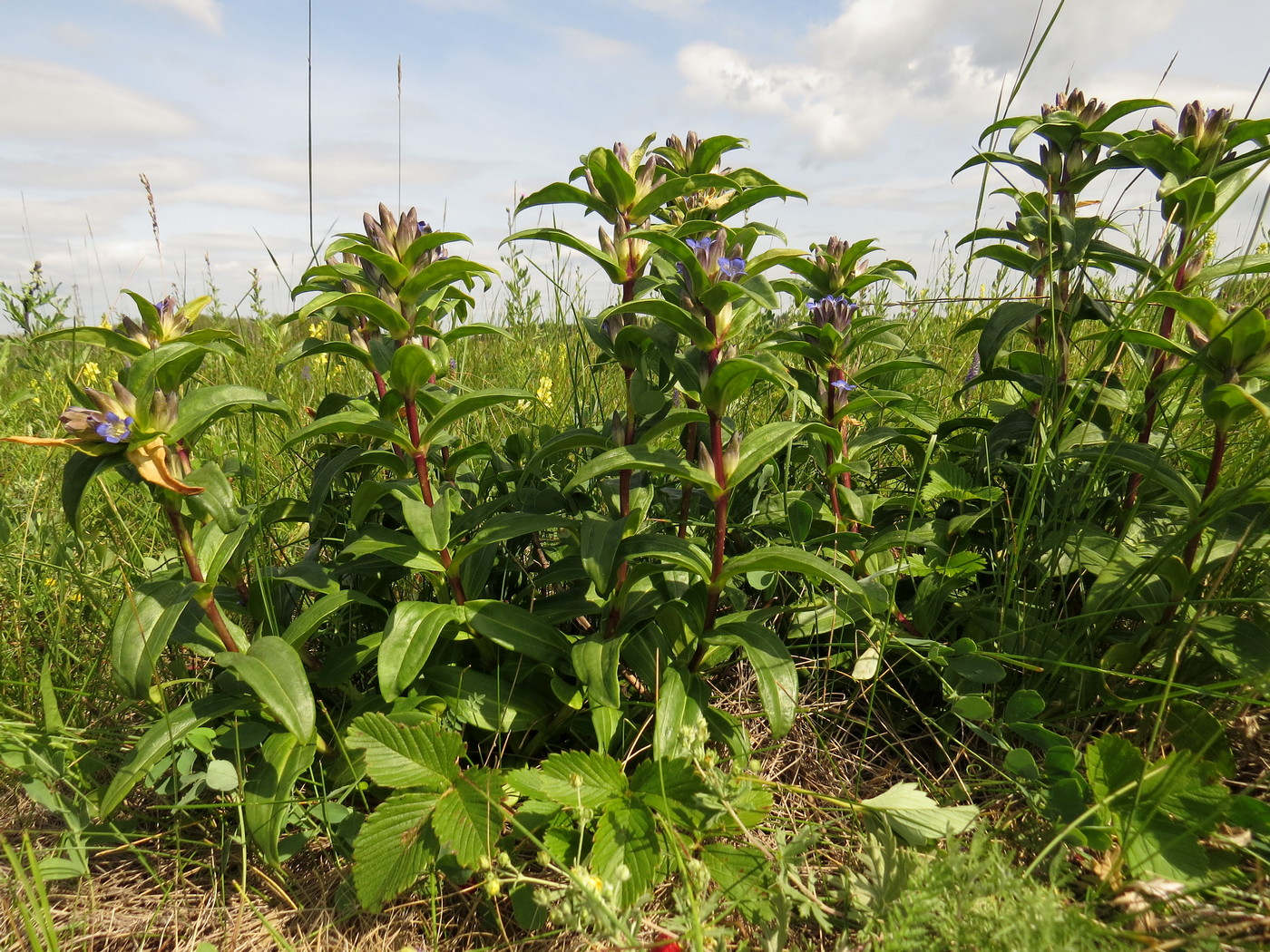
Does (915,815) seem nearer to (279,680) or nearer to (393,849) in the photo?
(393,849)

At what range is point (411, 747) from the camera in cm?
185

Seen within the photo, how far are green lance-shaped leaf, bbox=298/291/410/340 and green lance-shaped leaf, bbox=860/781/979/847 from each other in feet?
5.68

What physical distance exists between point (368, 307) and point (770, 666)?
140cm

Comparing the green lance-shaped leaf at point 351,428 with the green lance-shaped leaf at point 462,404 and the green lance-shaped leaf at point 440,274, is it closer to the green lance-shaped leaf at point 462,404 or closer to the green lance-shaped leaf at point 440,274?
the green lance-shaped leaf at point 462,404

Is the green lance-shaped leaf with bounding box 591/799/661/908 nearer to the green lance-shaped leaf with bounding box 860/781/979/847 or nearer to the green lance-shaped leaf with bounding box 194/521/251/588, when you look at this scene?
the green lance-shaped leaf with bounding box 860/781/979/847

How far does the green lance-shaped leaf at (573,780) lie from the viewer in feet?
5.74

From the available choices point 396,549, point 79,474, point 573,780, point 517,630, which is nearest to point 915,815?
point 573,780

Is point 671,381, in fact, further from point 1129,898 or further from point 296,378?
point 296,378

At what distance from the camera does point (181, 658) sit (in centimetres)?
224

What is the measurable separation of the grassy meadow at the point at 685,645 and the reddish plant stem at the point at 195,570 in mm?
12

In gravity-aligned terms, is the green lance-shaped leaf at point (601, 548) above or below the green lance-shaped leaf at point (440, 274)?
below

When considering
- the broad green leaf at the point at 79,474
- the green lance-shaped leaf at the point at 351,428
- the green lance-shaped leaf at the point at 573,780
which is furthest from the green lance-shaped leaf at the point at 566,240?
the green lance-shaped leaf at the point at 573,780

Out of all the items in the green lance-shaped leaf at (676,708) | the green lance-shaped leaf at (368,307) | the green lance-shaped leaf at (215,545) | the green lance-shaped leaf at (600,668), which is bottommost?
the green lance-shaped leaf at (676,708)

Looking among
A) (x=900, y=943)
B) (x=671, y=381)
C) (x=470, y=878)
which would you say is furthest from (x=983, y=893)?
(x=671, y=381)
